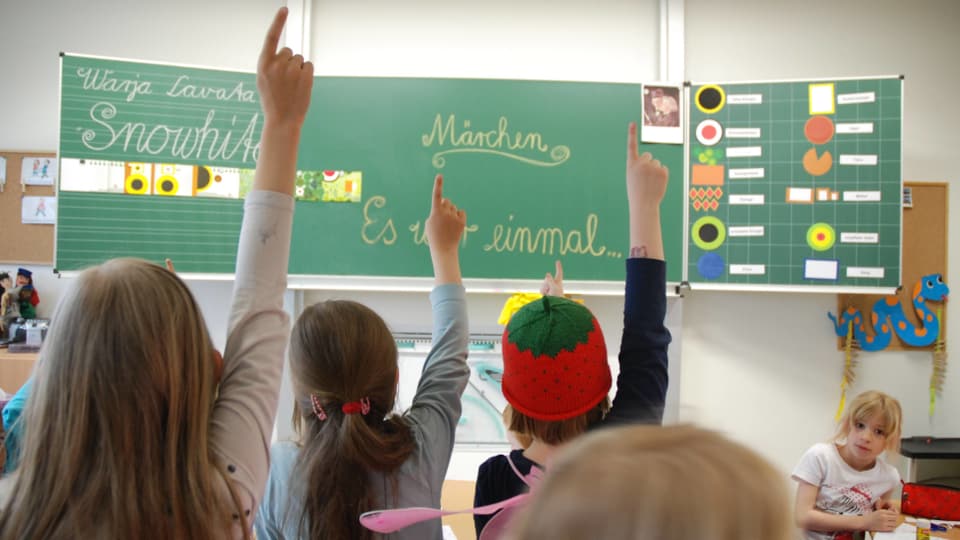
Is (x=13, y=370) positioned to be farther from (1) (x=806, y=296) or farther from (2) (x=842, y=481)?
(1) (x=806, y=296)

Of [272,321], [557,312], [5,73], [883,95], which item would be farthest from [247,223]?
[5,73]

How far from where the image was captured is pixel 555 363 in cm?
92

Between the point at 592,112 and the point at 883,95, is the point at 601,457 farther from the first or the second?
the point at 883,95

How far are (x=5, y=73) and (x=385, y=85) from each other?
1918mm

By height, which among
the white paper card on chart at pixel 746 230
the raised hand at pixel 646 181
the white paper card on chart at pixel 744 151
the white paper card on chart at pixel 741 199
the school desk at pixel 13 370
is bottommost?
the school desk at pixel 13 370

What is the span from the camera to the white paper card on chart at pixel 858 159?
268cm

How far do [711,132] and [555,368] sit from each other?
7.19 ft

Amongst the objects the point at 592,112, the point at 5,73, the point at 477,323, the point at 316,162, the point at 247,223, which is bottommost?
the point at 477,323

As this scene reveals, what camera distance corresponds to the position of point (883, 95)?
105 inches

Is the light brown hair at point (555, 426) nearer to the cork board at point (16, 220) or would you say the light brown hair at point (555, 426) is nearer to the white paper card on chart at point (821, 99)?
the white paper card on chart at point (821, 99)

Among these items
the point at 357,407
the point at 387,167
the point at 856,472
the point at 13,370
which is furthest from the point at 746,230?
the point at 13,370

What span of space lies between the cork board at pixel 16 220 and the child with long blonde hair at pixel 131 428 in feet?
9.28

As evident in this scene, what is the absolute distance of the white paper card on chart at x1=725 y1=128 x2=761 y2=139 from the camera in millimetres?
2730

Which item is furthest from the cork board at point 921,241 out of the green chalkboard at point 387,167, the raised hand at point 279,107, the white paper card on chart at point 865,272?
the raised hand at point 279,107
